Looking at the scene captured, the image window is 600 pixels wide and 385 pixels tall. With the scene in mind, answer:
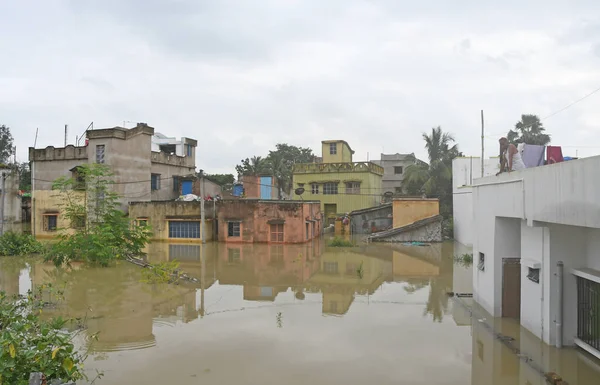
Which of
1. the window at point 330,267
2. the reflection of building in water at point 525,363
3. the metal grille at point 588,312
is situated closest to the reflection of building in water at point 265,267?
the window at point 330,267

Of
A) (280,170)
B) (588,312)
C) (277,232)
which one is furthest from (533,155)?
(280,170)

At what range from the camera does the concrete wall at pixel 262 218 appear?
26.8 metres

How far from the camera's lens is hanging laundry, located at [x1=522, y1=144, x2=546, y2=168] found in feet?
33.5

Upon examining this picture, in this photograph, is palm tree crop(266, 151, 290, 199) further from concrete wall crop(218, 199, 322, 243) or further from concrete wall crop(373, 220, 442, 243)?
concrete wall crop(373, 220, 442, 243)

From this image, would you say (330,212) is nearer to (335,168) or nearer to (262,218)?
(335,168)

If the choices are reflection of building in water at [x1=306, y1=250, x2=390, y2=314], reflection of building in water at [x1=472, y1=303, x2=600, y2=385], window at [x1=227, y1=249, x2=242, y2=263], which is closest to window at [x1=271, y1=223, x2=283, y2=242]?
window at [x1=227, y1=249, x2=242, y2=263]

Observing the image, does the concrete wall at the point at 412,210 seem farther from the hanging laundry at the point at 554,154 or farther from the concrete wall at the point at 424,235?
the hanging laundry at the point at 554,154

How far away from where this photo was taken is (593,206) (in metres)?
6.49

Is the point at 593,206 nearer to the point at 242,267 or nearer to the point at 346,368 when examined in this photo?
the point at 346,368

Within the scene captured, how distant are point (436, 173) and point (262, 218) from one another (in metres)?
16.6

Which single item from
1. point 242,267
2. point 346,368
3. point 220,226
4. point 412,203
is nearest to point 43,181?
point 220,226

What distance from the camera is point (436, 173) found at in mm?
36656

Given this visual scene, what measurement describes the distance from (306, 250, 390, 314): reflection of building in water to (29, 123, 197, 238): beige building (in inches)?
618

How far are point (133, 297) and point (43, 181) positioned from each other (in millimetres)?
23447
